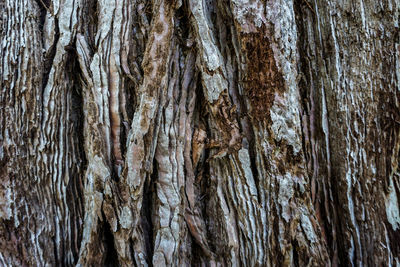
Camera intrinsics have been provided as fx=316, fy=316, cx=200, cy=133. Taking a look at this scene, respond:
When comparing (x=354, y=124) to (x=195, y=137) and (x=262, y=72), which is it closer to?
(x=262, y=72)

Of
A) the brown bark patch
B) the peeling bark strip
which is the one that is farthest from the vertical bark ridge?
the brown bark patch

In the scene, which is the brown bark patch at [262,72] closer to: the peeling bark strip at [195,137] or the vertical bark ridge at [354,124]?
the peeling bark strip at [195,137]

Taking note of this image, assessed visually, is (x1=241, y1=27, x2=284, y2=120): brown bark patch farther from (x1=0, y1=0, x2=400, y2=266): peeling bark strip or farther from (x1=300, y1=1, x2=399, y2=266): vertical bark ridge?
(x1=300, y1=1, x2=399, y2=266): vertical bark ridge

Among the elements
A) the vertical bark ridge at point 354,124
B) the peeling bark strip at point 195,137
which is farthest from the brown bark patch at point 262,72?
the vertical bark ridge at point 354,124

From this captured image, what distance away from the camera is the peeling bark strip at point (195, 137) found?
1.11 meters

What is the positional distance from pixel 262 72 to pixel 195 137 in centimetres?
34

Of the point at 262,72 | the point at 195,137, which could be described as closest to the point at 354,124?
the point at 262,72

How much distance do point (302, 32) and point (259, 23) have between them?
256 millimetres

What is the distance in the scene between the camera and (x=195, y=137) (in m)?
1.18

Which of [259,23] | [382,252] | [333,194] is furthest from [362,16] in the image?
[382,252]

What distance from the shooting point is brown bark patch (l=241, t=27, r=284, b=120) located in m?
1.14

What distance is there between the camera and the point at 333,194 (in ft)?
4.00

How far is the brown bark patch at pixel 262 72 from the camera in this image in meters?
1.14

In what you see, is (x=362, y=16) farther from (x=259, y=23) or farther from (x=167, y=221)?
(x=167, y=221)
